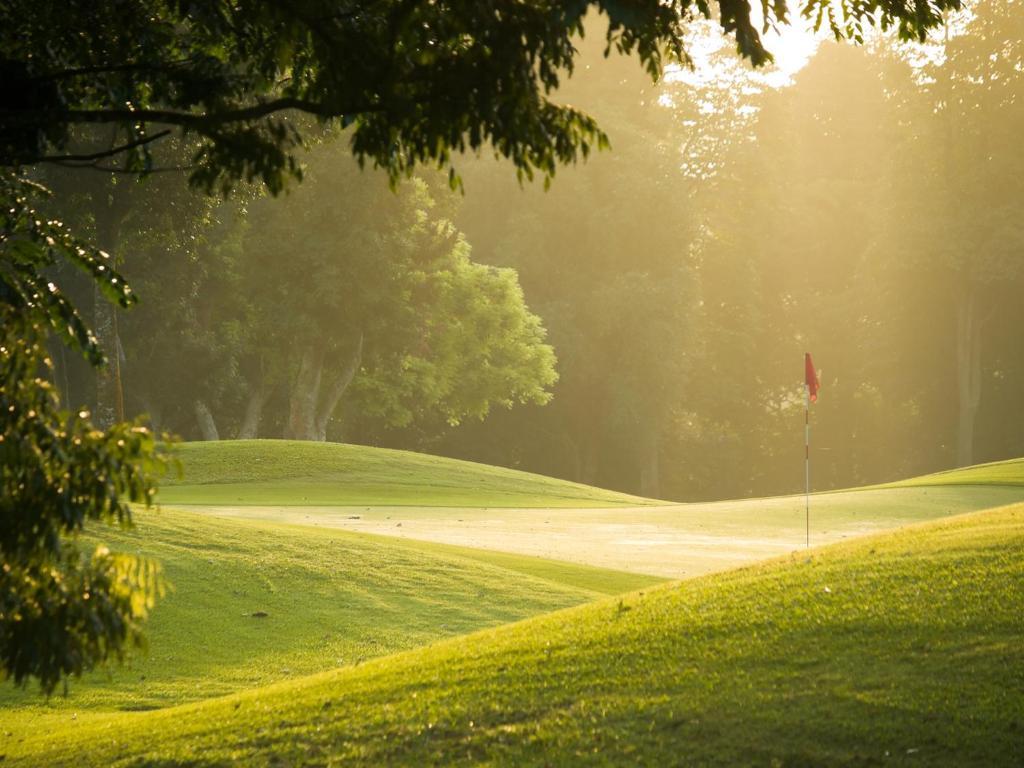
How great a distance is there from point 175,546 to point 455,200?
34.3m

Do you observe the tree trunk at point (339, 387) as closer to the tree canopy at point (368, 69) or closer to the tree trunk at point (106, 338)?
the tree trunk at point (106, 338)

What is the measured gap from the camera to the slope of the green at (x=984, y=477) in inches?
1296

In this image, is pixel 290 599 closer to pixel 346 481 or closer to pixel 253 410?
pixel 346 481

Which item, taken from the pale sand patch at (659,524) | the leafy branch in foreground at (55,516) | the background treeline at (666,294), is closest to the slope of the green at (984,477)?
the pale sand patch at (659,524)

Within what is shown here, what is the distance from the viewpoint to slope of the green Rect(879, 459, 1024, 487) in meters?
32.9

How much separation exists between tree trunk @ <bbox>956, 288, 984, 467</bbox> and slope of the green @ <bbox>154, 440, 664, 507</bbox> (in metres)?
25.2

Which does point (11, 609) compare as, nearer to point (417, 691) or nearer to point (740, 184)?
point (417, 691)

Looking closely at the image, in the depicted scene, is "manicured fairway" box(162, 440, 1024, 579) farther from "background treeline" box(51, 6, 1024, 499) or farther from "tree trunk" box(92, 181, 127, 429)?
"background treeline" box(51, 6, 1024, 499)

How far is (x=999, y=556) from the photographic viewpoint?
10.1 m

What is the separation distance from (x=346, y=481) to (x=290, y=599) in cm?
1862

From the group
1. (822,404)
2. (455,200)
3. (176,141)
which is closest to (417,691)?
(176,141)

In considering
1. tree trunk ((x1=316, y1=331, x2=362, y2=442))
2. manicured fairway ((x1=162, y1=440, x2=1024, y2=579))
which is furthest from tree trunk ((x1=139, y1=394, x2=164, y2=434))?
manicured fairway ((x1=162, y1=440, x2=1024, y2=579))

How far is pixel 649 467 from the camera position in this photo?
6169 cm

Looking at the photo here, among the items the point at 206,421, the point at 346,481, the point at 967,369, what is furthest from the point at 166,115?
the point at 967,369
